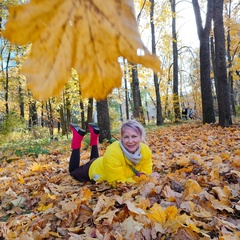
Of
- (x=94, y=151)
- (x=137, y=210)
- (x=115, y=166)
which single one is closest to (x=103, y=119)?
(x=94, y=151)

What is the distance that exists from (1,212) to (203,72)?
6305 mm

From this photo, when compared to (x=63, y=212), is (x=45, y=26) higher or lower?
higher

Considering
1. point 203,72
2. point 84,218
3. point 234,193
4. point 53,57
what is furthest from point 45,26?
point 203,72

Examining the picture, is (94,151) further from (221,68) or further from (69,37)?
(221,68)

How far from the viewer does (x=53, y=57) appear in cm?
36

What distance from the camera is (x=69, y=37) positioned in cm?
37

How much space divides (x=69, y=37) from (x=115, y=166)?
2.30 m

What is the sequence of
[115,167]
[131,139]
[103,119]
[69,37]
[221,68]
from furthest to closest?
[221,68]
[103,119]
[131,139]
[115,167]
[69,37]

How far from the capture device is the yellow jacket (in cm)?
258

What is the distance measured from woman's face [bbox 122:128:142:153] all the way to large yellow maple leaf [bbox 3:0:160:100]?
7.65 ft

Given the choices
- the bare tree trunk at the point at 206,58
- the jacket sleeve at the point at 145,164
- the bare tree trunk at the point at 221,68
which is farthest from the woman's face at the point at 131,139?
the bare tree trunk at the point at 206,58

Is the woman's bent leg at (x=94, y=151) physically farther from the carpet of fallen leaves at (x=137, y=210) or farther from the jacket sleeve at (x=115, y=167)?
the jacket sleeve at (x=115, y=167)

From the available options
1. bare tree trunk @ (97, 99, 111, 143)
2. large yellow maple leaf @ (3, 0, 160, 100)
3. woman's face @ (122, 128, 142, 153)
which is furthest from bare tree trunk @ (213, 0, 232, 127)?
large yellow maple leaf @ (3, 0, 160, 100)

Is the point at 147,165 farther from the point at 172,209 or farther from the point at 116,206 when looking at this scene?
the point at 172,209
